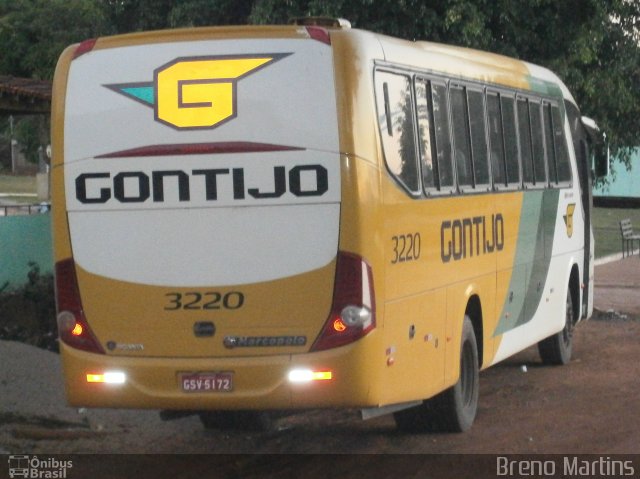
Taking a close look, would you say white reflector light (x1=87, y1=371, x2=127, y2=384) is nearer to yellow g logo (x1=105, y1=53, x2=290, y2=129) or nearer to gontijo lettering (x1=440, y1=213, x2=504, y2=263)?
yellow g logo (x1=105, y1=53, x2=290, y2=129)

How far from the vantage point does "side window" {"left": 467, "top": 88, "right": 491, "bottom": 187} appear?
442 inches

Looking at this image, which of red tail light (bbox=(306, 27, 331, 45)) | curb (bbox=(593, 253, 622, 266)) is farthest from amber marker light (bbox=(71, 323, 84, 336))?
curb (bbox=(593, 253, 622, 266))

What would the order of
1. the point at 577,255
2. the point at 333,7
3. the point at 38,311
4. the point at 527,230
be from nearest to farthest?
1. the point at 527,230
2. the point at 577,255
3. the point at 38,311
4. the point at 333,7

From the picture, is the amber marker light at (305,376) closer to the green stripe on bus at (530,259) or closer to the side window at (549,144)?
the green stripe on bus at (530,259)

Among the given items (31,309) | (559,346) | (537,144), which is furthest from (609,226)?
(537,144)

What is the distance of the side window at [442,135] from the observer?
33.7 feet

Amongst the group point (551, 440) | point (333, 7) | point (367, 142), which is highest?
point (333, 7)

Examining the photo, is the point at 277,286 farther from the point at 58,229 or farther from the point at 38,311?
the point at 38,311

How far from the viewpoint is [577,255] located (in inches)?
603

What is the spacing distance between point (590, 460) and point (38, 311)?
995 centimetres

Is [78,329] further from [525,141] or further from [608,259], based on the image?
[608,259]

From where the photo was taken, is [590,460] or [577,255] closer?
[590,460]

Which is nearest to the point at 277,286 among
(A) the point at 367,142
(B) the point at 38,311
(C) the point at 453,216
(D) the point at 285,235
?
(D) the point at 285,235

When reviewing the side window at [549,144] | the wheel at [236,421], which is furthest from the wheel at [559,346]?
the wheel at [236,421]
